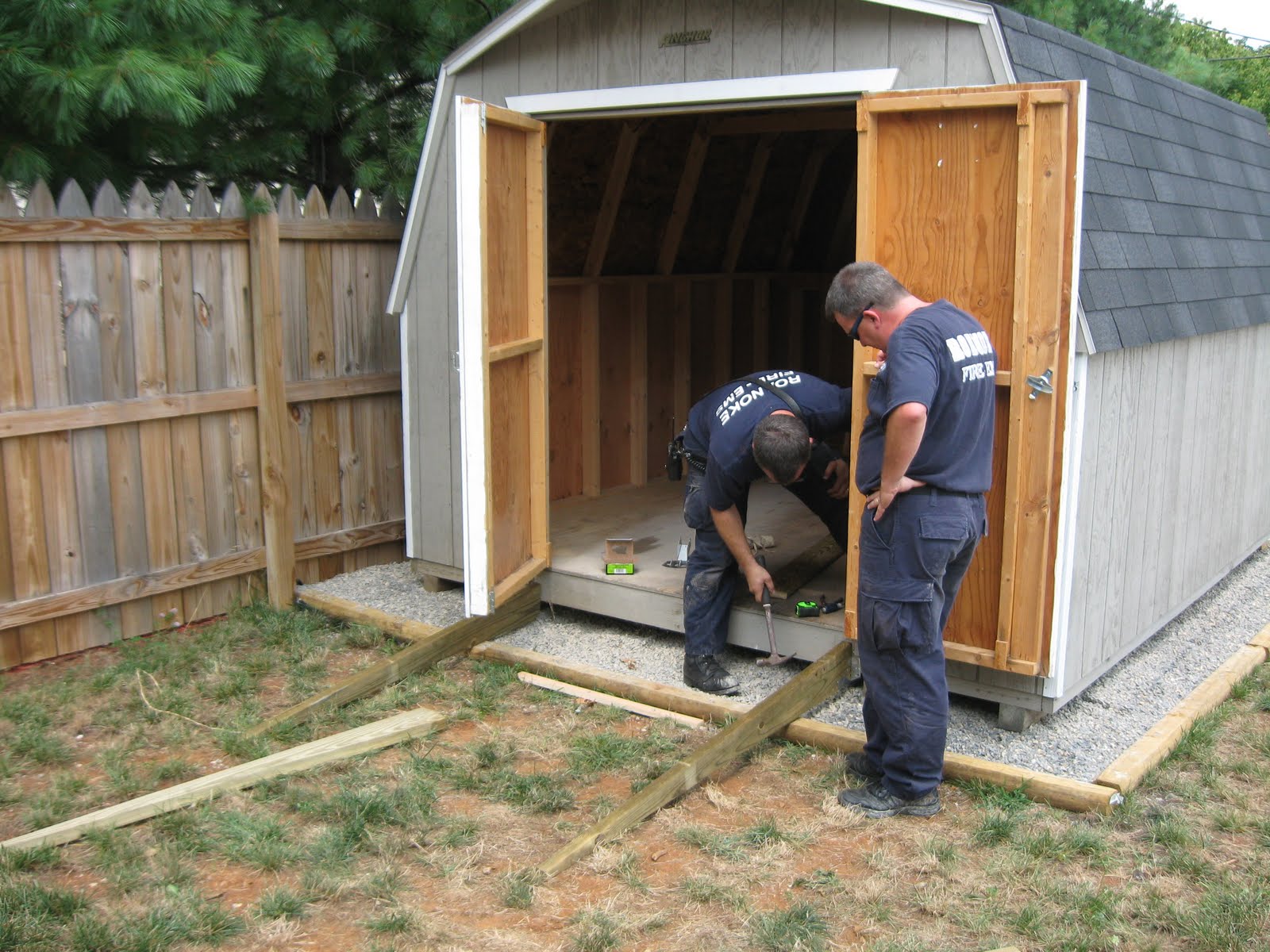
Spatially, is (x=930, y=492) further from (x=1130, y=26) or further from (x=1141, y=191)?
(x=1130, y=26)

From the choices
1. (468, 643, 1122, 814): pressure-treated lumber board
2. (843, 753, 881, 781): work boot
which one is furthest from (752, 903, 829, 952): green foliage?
(468, 643, 1122, 814): pressure-treated lumber board

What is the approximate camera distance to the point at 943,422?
3889 mm

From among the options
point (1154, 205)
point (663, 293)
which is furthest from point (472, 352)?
point (663, 293)

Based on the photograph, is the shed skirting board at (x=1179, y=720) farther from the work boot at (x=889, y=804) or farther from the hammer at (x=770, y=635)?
the hammer at (x=770, y=635)

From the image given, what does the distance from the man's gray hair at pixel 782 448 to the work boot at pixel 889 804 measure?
47.8 inches

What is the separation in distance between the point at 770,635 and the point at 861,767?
0.91 metres

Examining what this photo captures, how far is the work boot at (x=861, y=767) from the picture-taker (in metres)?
4.30

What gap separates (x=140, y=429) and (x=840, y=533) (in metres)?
3.24

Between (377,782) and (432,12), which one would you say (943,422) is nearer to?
(377,782)

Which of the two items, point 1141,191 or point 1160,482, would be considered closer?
point 1141,191

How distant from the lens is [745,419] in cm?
493

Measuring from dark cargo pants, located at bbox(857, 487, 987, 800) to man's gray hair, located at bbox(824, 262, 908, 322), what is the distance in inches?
24.4

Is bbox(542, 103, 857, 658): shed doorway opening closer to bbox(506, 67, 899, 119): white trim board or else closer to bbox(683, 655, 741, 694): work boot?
bbox(683, 655, 741, 694): work boot

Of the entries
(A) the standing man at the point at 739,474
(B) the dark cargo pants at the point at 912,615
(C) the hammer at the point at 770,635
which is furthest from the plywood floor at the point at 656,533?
(B) the dark cargo pants at the point at 912,615
